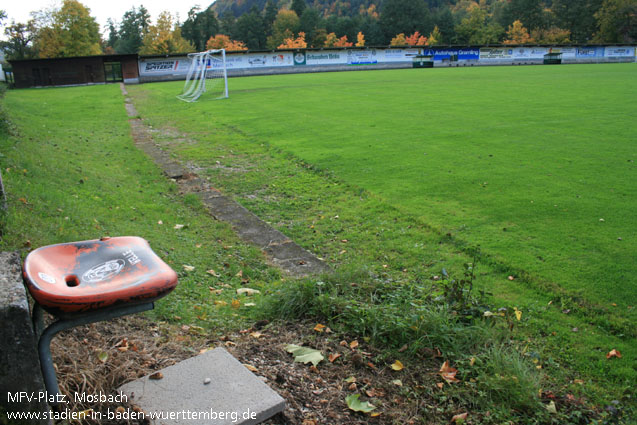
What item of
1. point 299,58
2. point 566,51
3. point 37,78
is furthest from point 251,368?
point 566,51

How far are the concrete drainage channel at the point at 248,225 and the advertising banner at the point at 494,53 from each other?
6017 centimetres

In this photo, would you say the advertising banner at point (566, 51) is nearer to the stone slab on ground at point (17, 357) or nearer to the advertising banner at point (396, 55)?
the advertising banner at point (396, 55)

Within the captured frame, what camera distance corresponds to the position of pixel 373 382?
11.4 ft

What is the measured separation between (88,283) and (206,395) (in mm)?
994

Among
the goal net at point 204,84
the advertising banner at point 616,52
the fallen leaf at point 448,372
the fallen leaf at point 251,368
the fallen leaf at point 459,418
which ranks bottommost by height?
the fallen leaf at point 459,418

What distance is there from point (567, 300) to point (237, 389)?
11.8ft

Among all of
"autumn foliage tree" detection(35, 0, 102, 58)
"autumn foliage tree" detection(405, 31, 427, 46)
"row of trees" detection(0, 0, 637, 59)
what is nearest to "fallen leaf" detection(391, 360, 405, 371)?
"autumn foliage tree" detection(35, 0, 102, 58)

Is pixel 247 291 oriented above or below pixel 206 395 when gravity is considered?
below

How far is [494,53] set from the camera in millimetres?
63781

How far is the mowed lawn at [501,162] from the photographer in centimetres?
613

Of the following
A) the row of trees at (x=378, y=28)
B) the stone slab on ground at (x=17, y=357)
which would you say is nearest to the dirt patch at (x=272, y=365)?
the stone slab on ground at (x=17, y=357)

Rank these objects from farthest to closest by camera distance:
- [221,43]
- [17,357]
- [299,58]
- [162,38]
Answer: [221,43] → [162,38] → [299,58] → [17,357]

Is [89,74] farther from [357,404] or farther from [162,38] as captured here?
[357,404]

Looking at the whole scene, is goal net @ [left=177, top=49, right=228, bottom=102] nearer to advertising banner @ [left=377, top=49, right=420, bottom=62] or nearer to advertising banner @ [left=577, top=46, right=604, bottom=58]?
advertising banner @ [left=377, top=49, right=420, bottom=62]
